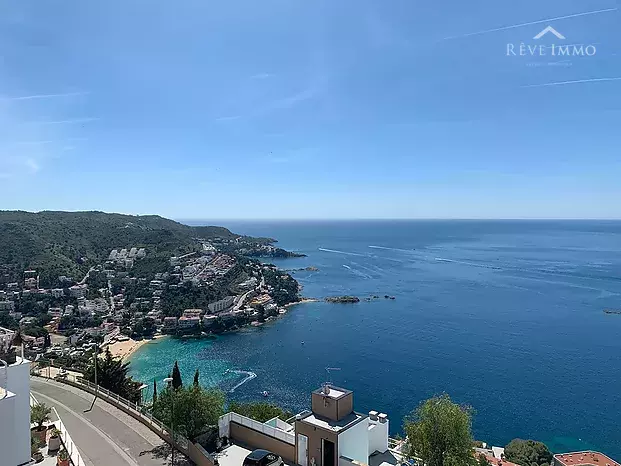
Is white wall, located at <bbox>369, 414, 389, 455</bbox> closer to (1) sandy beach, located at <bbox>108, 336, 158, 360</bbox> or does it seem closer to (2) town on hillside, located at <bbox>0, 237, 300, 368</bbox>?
(2) town on hillside, located at <bbox>0, 237, 300, 368</bbox>

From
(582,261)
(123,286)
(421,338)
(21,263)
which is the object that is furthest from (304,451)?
(582,261)

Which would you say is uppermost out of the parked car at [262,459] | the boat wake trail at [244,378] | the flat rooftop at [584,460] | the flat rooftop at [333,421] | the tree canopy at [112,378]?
the flat rooftop at [333,421]

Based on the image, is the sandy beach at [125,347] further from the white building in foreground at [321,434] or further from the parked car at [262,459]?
the parked car at [262,459]

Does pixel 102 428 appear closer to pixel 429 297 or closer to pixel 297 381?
pixel 297 381

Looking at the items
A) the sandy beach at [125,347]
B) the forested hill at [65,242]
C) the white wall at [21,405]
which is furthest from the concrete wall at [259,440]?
the forested hill at [65,242]

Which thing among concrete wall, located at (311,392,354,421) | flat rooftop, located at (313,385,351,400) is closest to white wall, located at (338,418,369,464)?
concrete wall, located at (311,392,354,421)

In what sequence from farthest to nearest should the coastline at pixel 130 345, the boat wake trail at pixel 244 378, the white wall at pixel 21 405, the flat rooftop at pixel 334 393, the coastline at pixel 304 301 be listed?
the coastline at pixel 304 301
the coastline at pixel 130 345
the boat wake trail at pixel 244 378
the flat rooftop at pixel 334 393
the white wall at pixel 21 405
